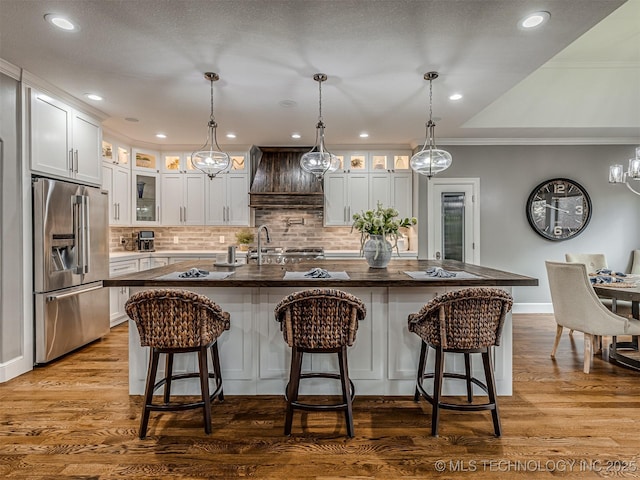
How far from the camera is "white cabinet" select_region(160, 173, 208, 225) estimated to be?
5719 mm

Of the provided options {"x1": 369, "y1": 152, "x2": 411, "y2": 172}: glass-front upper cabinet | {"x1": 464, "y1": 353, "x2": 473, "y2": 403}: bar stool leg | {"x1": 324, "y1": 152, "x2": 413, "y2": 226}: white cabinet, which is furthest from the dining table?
{"x1": 369, "y1": 152, "x2": 411, "y2": 172}: glass-front upper cabinet

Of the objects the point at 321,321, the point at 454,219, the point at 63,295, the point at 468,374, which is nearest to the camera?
the point at 321,321

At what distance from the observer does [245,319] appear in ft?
8.33

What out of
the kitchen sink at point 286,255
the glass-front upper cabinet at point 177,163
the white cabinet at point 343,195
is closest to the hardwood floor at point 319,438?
the kitchen sink at point 286,255

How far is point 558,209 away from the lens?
5.21 m

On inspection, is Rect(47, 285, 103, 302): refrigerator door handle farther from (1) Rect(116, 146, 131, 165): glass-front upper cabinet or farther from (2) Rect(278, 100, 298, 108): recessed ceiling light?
(2) Rect(278, 100, 298, 108): recessed ceiling light

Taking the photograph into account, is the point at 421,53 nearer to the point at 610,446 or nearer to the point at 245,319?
the point at 245,319

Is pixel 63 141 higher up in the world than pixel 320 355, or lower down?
higher up

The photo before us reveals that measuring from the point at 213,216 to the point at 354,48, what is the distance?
385 centimetres

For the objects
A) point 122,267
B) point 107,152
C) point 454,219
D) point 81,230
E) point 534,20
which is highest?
point 534,20

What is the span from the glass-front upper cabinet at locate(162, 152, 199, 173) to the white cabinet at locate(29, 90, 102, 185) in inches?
63.7

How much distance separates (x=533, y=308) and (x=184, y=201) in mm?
5711

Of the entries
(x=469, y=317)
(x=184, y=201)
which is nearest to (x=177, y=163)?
(x=184, y=201)

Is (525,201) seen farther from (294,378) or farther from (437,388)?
(294,378)
